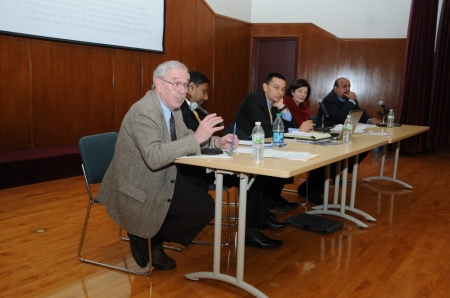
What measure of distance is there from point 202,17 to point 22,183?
4027mm

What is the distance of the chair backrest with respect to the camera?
8.39ft

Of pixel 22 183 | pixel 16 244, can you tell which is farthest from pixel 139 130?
pixel 22 183

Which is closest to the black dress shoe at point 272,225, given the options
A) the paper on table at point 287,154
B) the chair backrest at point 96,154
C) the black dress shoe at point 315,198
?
the black dress shoe at point 315,198

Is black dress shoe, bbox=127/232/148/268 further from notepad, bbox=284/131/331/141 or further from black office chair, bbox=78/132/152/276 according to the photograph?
notepad, bbox=284/131/331/141

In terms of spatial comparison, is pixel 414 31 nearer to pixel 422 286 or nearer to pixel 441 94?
pixel 441 94

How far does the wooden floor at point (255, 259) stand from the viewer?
236 cm

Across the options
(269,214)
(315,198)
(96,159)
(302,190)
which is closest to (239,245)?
(96,159)

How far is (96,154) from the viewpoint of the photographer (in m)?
2.62

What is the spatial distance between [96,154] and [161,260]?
736mm

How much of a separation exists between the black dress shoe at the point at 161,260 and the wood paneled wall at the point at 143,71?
116 inches

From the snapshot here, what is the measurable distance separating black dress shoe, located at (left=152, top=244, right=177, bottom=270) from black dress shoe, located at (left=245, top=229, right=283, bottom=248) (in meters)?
0.57

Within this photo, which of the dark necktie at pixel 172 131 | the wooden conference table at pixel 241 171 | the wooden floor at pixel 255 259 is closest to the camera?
the wooden conference table at pixel 241 171

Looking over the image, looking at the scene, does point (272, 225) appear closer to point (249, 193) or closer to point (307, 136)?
point (249, 193)

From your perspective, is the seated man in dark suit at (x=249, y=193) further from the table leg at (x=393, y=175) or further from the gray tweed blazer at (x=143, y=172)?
the table leg at (x=393, y=175)
